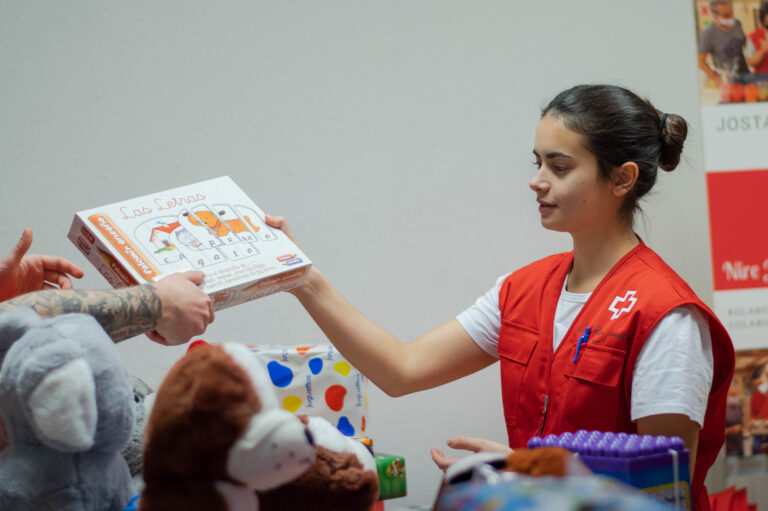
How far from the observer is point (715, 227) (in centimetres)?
198

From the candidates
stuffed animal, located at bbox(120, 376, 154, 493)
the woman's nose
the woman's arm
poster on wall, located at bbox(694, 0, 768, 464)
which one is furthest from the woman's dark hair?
stuffed animal, located at bbox(120, 376, 154, 493)

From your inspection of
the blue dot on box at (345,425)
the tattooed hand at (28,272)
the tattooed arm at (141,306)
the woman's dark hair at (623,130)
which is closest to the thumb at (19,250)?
the tattooed hand at (28,272)

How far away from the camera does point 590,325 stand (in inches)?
52.2

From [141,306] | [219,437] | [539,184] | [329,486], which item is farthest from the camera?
[539,184]

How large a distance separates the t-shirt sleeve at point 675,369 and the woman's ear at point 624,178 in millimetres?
273

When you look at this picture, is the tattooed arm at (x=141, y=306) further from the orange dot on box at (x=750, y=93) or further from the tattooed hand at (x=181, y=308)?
the orange dot on box at (x=750, y=93)

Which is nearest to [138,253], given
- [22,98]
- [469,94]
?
[22,98]

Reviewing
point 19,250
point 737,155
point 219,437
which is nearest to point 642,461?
point 219,437

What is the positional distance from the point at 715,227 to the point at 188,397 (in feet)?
5.83

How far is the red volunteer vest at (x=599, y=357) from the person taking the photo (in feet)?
4.16

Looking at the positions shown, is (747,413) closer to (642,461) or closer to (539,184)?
(539,184)

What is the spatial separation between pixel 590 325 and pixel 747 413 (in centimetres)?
90

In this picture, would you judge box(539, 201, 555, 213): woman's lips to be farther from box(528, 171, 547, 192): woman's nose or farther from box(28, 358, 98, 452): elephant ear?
box(28, 358, 98, 452): elephant ear

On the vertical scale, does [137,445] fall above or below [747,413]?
above
